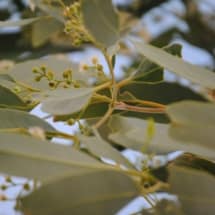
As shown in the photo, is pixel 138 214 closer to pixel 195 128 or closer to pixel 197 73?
pixel 195 128

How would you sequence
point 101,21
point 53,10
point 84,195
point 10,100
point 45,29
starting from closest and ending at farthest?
1. point 84,195
2. point 101,21
3. point 10,100
4. point 53,10
5. point 45,29

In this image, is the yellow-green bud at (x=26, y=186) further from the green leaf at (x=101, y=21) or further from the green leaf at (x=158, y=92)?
the green leaf at (x=158, y=92)

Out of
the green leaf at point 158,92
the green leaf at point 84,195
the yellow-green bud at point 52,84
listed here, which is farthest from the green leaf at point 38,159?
the green leaf at point 158,92

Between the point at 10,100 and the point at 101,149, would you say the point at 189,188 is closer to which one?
the point at 101,149

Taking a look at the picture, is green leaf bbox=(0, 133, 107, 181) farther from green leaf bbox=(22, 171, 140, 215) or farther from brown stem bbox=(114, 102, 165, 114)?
brown stem bbox=(114, 102, 165, 114)

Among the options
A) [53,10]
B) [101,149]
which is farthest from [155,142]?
[53,10]

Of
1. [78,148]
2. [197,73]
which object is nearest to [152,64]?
[197,73]
